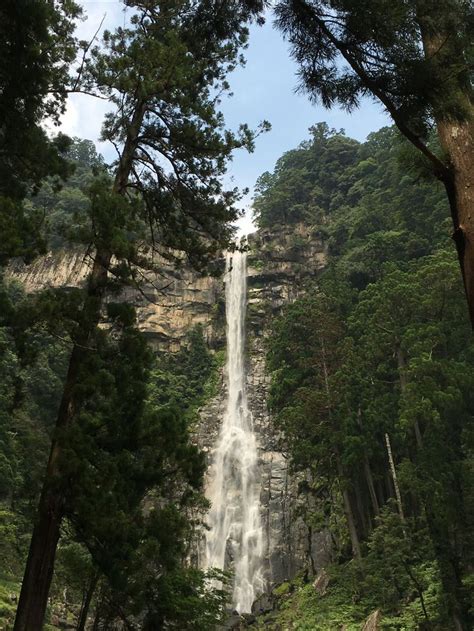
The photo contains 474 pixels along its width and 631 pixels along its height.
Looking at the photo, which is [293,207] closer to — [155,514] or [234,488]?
[234,488]

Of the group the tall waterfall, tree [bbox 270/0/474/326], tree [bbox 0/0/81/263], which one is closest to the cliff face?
the tall waterfall

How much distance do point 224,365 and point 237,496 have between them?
9.69 metres

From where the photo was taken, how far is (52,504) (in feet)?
18.5

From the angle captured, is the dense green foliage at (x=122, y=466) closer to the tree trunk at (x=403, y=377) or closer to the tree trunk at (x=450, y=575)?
the tree trunk at (x=450, y=575)

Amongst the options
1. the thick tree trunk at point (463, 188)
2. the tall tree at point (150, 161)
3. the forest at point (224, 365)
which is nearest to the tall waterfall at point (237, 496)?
the forest at point (224, 365)

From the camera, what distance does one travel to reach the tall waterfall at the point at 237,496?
21.9 m

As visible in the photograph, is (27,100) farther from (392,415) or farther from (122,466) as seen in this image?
(392,415)

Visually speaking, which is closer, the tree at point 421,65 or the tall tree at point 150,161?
the tree at point 421,65

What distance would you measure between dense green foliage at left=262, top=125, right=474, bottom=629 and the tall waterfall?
3387 mm

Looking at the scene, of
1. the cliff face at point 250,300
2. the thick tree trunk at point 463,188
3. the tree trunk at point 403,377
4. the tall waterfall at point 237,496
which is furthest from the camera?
the cliff face at point 250,300

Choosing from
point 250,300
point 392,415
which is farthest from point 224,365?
point 392,415

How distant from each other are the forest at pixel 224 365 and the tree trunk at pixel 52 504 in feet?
0.08

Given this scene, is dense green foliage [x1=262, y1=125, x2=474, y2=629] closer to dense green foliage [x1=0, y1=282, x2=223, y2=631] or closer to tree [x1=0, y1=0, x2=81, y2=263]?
dense green foliage [x1=0, y1=282, x2=223, y2=631]

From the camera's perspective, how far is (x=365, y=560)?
49.7ft
